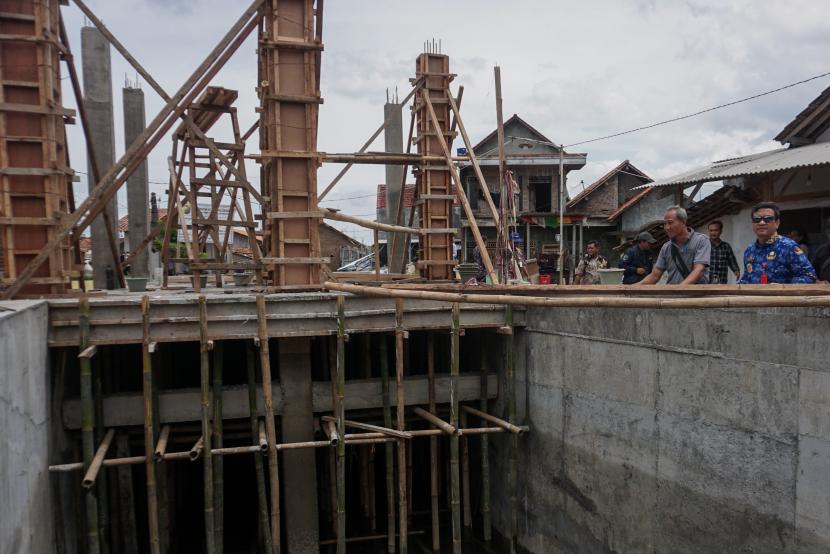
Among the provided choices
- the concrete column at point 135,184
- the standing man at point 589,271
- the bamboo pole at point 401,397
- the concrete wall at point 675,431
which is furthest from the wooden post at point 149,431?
the concrete column at point 135,184

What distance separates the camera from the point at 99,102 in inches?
528

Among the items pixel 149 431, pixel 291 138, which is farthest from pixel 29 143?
pixel 149 431

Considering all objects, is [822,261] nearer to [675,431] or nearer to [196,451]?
[675,431]

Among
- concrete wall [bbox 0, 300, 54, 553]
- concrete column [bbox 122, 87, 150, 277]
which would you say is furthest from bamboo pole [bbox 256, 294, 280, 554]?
concrete column [bbox 122, 87, 150, 277]

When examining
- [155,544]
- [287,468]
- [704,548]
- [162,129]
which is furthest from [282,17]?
[704,548]

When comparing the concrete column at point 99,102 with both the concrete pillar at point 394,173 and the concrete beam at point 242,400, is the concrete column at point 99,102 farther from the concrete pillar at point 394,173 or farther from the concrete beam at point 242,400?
the concrete beam at point 242,400

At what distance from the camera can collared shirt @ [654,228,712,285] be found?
629 cm

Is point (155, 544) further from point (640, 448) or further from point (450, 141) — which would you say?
point (450, 141)

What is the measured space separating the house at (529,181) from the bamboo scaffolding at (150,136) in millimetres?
19745

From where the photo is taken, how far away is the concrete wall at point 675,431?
4.74 metres

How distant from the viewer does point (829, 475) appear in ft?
14.7

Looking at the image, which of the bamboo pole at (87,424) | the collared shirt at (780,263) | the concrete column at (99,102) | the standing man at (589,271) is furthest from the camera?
the concrete column at (99,102)

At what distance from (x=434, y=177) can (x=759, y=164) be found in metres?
A: 6.11

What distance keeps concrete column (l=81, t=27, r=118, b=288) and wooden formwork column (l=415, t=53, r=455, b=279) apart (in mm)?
6734
